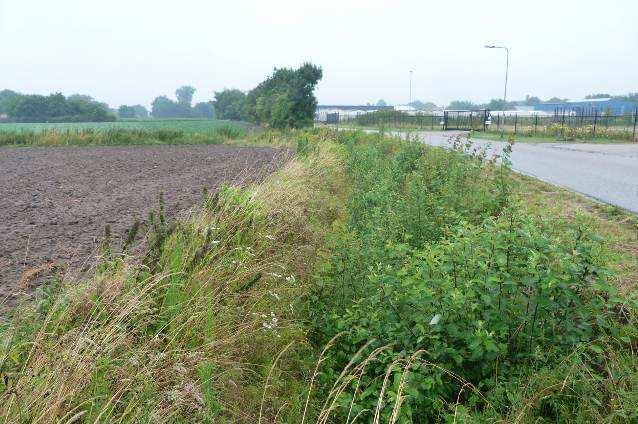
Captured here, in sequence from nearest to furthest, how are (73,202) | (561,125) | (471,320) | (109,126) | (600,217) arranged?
(471,320) → (600,217) → (73,202) → (561,125) → (109,126)

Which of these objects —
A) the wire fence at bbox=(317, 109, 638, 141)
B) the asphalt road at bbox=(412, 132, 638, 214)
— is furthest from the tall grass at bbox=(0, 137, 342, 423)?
the wire fence at bbox=(317, 109, 638, 141)

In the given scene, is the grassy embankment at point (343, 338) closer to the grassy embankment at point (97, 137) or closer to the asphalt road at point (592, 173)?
the asphalt road at point (592, 173)

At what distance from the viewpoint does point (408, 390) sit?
3695mm

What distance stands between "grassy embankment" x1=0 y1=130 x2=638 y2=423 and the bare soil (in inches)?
23.9

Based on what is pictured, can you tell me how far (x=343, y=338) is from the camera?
5039 mm

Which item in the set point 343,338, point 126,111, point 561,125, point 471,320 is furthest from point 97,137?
point 126,111

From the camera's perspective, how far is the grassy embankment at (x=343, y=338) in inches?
129

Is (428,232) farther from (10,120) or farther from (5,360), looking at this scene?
(10,120)

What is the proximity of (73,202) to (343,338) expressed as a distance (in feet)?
23.0

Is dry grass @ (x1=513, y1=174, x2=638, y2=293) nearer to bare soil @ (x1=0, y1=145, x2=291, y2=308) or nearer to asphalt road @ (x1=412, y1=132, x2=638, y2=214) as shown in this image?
asphalt road @ (x1=412, y1=132, x2=638, y2=214)

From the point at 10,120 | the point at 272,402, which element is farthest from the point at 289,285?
the point at 10,120

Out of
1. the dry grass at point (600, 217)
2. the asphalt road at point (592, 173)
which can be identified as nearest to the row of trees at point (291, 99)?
the asphalt road at point (592, 173)

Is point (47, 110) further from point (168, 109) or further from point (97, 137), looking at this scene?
point (168, 109)

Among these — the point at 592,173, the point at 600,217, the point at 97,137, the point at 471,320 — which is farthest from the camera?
the point at 97,137
